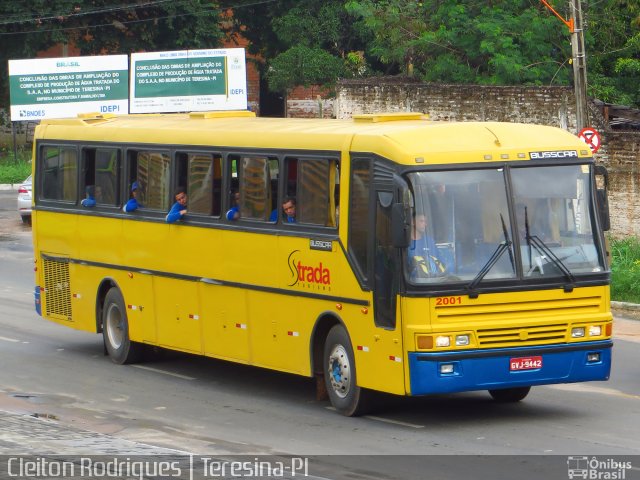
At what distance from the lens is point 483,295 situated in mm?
12609

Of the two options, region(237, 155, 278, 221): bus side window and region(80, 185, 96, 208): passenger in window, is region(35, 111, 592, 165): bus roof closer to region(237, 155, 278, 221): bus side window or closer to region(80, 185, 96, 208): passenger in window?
region(237, 155, 278, 221): bus side window

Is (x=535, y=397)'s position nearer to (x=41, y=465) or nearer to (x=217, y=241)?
(x=217, y=241)

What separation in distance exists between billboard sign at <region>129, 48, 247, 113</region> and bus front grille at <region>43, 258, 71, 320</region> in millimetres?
28446

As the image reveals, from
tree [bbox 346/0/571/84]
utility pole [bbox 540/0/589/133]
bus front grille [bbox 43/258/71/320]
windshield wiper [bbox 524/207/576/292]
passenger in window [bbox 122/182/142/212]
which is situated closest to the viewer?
windshield wiper [bbox 524/207/576/292]

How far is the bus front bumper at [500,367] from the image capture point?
A: 12.5 m

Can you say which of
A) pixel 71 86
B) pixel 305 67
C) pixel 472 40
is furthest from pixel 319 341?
pixel 305 67

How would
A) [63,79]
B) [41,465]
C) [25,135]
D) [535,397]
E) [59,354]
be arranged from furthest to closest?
[25,135], [63,79], [59,354], [535,397], [41,465]

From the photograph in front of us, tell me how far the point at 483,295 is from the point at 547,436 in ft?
4.52

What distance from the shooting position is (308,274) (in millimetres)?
14109

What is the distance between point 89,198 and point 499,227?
7.35 meters

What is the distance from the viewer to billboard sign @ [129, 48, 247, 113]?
157ft

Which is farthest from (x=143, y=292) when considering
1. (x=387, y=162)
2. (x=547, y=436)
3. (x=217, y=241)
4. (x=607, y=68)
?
(x=607, y=68)
